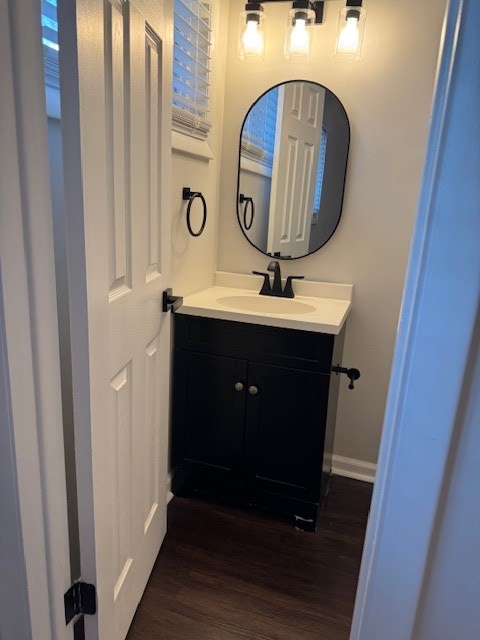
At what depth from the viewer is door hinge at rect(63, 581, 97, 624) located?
1051 millimetres

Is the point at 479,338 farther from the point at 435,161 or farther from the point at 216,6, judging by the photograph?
the point at 216,6

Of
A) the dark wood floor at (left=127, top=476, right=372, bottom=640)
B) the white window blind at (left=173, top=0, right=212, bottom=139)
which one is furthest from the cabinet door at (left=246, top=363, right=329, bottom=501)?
the white window blind at (left=173, top=0, right=212, bottom=139)

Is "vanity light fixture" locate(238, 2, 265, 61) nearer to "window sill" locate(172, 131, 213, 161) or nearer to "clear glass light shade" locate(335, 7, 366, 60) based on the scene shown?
"clear glass light shade" locate(335, 7, 366, 60)

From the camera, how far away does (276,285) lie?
2119 millimetres

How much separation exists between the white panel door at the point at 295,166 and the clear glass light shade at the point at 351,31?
0.18 m

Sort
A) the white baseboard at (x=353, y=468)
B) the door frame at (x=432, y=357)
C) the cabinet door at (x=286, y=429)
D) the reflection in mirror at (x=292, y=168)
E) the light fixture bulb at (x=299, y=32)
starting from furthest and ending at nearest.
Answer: the white baseboard at (x=353, y=468) < the reflection in mirror at (x=292, y=168) < the light fixture bulb at (x=299, y=32) < the cabinet door at (x=286, y=429) < the door frame at (x=432, y=357)

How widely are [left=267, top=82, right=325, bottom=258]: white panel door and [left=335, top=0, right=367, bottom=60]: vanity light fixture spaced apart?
0.18 m

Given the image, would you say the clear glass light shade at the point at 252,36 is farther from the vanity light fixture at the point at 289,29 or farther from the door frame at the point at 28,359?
the door frame at the point at 28,359

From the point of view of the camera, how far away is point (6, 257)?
0.75 m

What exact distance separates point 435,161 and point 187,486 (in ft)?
5.85

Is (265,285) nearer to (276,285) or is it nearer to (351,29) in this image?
(276,285)

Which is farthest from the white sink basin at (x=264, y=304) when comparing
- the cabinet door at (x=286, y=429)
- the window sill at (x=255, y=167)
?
the window sill at (x=255, y=167)

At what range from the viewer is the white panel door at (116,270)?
0.85 meters

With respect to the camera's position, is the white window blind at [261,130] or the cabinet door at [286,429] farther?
the white window blind at [261,130]
